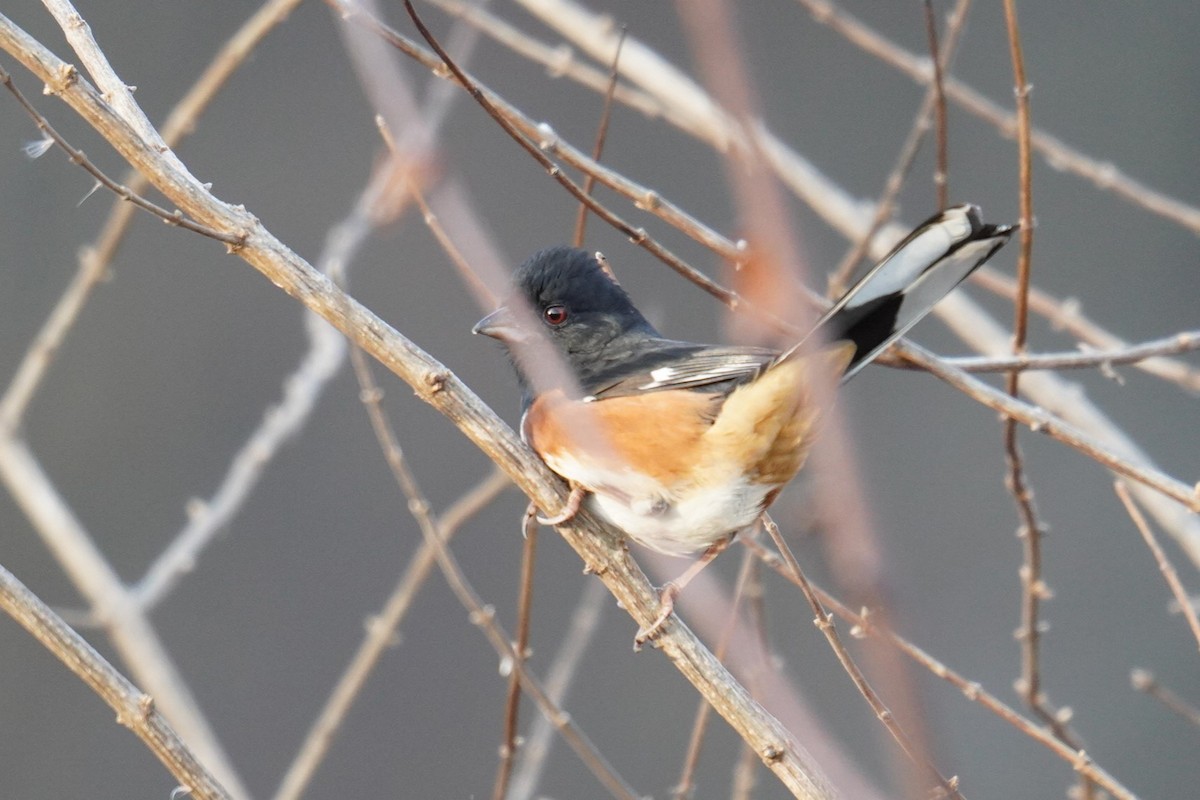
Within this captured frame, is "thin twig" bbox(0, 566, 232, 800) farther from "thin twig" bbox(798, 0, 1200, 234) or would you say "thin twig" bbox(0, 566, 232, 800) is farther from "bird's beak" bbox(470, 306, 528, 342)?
"thin twig" bbox(798, 0, 1200, 234)

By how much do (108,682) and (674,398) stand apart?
0.87 metres

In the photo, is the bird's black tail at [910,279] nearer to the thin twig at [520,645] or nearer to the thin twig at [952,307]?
the thin twig at [952,307]

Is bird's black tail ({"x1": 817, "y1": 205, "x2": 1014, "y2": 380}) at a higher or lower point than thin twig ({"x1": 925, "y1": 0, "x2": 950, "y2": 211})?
lower

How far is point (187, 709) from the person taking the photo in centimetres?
225

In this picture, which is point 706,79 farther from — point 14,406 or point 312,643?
point 312,643

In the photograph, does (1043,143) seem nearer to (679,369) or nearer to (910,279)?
(679,369)

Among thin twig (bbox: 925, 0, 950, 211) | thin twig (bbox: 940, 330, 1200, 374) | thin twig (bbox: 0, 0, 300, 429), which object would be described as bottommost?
thin twig (bbox: 940, 330, 1200, 374)

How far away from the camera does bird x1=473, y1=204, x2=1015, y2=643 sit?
1.44 metres

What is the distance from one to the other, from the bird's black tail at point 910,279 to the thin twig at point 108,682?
76 cm

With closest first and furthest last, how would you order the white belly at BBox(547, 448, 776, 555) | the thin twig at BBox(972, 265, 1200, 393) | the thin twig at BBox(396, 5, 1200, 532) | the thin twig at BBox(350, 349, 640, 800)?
the thin twig at BBox(396, 5, 1200, 532)
the thin twig at BBox(350, 349, 640, 800)
the white belly at BBox(547, 448, 776, 555)
the thin twig at BBox(972, 265, 1200, 393)

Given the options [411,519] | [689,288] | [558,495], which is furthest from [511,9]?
[558,495]

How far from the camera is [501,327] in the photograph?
6.50 ft

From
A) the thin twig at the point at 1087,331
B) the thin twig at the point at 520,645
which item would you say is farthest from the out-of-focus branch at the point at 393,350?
the thin twig at the point at 1087,331

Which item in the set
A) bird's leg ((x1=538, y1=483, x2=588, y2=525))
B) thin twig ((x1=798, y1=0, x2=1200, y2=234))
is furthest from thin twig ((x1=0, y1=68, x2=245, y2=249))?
thin twig ((x1=798, y1=0, x2=1200, y2=234))
